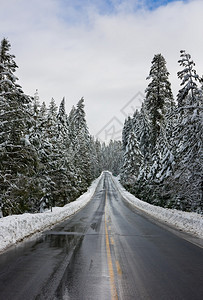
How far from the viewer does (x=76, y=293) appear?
15.1 feet

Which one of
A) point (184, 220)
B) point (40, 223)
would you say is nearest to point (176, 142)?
point (184, 220)

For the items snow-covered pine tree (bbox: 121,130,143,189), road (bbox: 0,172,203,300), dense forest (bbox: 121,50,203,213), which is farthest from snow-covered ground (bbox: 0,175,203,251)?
snow-covered pine tree (bbox: 121,130,143,189)

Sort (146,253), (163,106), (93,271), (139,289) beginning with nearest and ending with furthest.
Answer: (139,289) → (93,271) → (146,253) → (163,106)

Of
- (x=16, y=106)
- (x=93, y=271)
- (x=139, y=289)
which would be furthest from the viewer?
(x=16, y=106)

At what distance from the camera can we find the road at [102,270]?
4660 mm

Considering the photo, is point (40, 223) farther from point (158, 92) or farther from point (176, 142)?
point (158, 92)

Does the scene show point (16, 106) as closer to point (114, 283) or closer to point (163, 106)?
point (114, 283)

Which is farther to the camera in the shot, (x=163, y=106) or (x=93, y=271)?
(x=163, y=106)

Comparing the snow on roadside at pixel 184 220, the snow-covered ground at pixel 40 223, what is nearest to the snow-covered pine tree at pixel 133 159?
the snow-covered ground at pixel 40 223

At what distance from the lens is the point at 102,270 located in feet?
20.2

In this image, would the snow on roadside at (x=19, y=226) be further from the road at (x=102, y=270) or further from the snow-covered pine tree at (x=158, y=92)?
the snow-covered pine tree at (x=158, y=92)

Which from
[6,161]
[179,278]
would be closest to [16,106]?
[6,161]

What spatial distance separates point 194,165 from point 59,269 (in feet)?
38.4

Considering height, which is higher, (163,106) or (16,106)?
(163,106)
